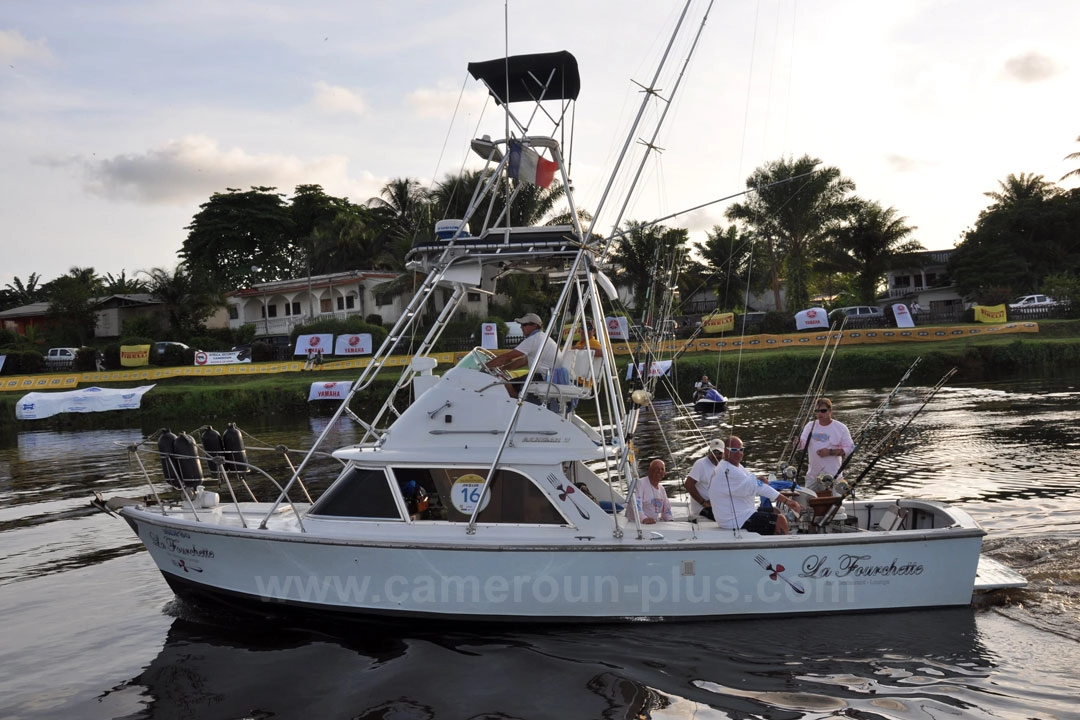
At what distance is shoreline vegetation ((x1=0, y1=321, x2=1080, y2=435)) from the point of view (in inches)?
1185

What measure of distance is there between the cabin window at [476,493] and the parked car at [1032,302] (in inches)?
1602

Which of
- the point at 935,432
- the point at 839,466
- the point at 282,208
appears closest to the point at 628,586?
the point at 839,466

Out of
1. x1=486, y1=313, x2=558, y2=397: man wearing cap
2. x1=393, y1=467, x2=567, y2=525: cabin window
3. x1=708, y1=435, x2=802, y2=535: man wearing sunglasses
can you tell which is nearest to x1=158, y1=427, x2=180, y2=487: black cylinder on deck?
x1=393, y1=467, x2=567, y2=525: cabin window

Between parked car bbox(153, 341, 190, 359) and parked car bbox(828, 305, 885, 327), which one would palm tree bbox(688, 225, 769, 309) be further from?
parked car bbox(153, 341, 190, 359)

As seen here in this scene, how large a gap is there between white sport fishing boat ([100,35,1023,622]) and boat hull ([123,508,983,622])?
16 mm

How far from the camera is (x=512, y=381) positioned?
352 inches

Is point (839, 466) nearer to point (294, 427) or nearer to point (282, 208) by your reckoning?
point (294, 427)

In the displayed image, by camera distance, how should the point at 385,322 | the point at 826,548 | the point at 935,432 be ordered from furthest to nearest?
the point at 385,322
the point at 935,432
the point at 826,548

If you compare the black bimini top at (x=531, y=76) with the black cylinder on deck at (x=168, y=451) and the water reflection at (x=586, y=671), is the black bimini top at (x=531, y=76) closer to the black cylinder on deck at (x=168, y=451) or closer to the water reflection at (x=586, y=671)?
the black cylinder on deck at (x=168, y=451)

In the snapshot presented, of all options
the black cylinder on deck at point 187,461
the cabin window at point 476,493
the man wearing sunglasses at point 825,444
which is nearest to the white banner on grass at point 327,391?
the black cylinder on deck at point 187,461

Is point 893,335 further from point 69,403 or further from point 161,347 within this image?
point 161,347

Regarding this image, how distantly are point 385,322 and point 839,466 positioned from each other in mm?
40951
